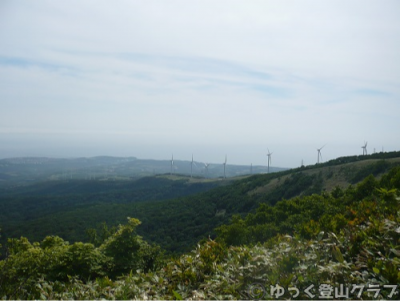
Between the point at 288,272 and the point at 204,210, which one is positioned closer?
the point at 288,272

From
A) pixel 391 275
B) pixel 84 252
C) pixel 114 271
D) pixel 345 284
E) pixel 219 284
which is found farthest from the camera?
pixel 114 271

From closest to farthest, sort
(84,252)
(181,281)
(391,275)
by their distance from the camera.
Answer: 1. (391,275)
2. (181,281)
3. (84,252)

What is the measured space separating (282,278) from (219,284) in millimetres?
1208

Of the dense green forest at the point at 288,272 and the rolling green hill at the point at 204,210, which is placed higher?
the dense green forest at the point at 288,272

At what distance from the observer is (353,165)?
154 ft

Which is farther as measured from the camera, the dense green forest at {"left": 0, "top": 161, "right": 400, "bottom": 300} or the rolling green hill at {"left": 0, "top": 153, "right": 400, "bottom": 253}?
the rolling green hill at {"left": 0, "top": 153, "right": 400, "bottom": 253}

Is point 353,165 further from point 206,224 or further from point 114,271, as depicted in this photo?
point 114,271

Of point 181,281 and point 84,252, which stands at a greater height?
point 181,281

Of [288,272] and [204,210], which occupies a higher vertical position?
[288,272]

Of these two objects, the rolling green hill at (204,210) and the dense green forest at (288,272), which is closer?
the dense green forest at (288,272)

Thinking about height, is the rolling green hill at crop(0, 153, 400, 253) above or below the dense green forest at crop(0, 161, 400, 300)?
below

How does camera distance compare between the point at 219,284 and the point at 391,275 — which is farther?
the point at 219,284

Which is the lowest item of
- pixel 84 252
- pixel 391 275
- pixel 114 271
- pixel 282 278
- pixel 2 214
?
pixel 2 214

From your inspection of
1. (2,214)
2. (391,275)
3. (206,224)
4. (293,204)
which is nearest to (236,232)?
(293,204)
